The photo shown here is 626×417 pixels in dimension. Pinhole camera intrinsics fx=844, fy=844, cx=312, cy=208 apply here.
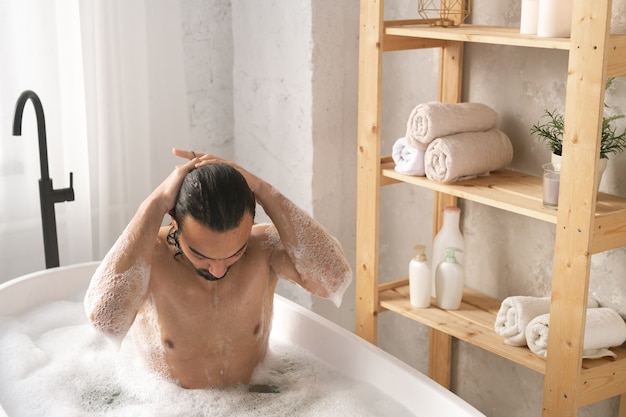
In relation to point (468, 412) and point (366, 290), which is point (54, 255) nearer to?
point (366, 290)

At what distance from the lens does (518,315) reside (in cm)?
209

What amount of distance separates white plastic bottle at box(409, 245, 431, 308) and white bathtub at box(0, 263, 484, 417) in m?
0.24

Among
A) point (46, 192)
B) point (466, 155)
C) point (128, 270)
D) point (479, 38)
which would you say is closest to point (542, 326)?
point (466, 155)

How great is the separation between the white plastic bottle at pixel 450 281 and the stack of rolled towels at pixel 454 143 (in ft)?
0.81

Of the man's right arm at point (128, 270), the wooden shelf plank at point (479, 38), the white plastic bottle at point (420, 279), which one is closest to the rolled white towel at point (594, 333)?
the white plastic bottle at point (420, 279)

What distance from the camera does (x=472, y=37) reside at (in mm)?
1987

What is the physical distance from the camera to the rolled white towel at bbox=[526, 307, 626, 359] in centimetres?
197

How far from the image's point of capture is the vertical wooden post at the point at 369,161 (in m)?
2.21

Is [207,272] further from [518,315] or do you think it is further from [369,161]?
[518,315]

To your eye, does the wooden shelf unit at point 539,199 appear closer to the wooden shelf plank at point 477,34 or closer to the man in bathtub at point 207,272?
the wooden shelf plank at point 477,34

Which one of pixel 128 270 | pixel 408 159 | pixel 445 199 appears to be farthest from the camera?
pixel 445 199

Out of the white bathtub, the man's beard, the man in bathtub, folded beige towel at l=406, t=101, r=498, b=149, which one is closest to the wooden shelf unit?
folded beige towel at l=406, t=101, r=498, b=149

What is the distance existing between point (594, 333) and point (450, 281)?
434 mm

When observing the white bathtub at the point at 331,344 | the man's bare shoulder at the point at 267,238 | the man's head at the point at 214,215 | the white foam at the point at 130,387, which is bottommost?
the white foam at the point at 130,387
